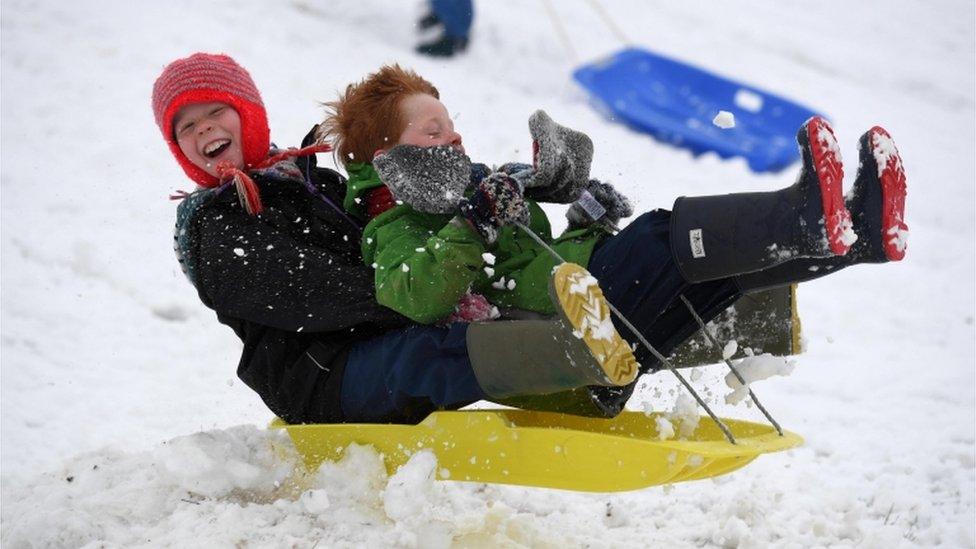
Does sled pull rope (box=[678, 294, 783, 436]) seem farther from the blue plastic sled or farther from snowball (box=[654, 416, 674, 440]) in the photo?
the blue plastic sled

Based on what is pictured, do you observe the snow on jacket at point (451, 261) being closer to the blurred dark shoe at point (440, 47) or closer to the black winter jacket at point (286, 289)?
the black winter jacket at point (286, 289)

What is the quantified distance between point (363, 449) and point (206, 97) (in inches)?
42.4

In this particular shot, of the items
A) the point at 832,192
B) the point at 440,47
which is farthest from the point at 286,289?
Result: the point at 440,47

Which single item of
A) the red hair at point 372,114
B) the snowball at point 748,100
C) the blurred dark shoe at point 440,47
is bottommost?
the snowball at point 748,100

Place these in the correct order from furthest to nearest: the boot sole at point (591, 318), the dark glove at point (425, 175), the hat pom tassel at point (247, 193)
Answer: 1. the hat pom tassel at point (247, 193)
2. the dark glove at point (425, 175)
3. the boot sole at point (591, 318)

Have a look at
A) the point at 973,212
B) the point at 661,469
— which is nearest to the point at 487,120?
the point at 973,212

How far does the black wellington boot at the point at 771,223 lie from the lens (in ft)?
6.61

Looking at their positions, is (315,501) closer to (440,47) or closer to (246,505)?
(246,505)

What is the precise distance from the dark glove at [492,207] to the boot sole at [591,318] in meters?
0.35

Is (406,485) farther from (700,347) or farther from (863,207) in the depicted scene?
(863,207)

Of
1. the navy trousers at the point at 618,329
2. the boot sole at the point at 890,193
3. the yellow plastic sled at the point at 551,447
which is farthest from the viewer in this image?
the navy trousers at the point at 618,329

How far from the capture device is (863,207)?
6.93 feet

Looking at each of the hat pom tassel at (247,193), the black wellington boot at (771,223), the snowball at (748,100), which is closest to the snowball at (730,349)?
the black wellington boot at (771,223)

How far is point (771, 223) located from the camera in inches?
82.0
